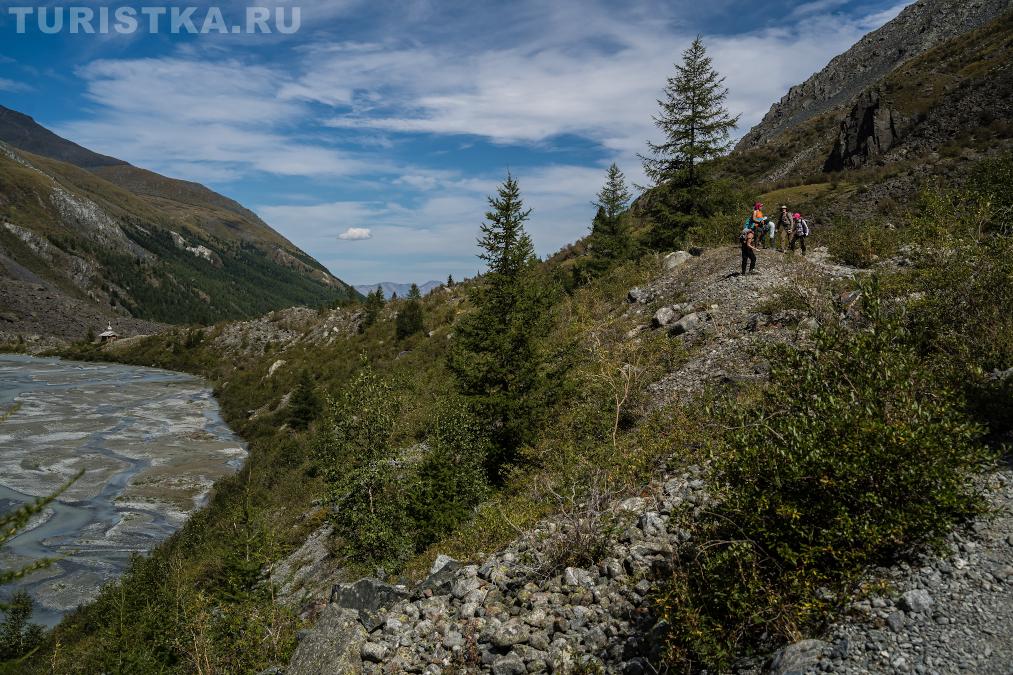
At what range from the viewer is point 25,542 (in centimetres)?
2742

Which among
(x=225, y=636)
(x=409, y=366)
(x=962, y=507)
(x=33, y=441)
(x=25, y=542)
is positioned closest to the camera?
(x=962, y=507)

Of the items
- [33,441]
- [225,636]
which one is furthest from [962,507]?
[33,441]

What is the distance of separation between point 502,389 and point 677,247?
1345cm

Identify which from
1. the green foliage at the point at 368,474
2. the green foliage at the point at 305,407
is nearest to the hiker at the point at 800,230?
the green foliage at the point at 368,474

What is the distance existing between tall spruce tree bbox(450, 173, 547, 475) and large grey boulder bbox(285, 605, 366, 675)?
7466 mm

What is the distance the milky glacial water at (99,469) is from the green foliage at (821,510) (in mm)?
26860

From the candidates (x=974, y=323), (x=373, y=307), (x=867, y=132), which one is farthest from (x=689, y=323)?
(x=373, y=307)

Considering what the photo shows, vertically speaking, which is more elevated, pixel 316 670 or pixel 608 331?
pixel 608 331

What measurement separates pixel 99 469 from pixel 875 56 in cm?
12388

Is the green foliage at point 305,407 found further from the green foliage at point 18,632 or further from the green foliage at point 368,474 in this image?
the green foliage at point 368,474

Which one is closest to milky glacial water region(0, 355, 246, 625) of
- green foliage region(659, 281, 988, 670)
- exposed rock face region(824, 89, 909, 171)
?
green foliage region(659, 281, 988, 670)

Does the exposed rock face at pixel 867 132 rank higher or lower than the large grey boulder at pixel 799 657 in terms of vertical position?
higher

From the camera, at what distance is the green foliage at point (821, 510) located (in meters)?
4.92

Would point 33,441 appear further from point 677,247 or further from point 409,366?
point 677,247
